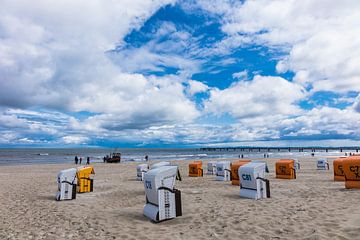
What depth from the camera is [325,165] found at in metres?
26.1

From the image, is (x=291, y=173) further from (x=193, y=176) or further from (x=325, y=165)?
(x=325, y=165)

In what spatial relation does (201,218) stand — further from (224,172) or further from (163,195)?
(224,172)

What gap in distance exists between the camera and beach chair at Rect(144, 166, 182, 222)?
8141 mm

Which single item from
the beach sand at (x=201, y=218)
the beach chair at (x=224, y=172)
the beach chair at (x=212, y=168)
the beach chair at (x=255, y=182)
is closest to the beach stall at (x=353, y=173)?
the beach sand at (x=201, y=218)

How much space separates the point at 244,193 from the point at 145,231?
508 centimetres

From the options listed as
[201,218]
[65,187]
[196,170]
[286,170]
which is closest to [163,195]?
[201,218]

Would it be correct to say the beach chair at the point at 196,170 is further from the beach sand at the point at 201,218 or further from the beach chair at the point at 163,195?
the beach chair at the point at 163,195

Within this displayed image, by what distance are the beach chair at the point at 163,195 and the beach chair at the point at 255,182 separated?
3.54m

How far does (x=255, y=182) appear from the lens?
10.9 m

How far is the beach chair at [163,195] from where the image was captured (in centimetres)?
814

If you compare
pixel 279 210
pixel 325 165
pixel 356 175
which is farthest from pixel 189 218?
pixel 325 165

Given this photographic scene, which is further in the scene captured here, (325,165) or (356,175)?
(325,165)

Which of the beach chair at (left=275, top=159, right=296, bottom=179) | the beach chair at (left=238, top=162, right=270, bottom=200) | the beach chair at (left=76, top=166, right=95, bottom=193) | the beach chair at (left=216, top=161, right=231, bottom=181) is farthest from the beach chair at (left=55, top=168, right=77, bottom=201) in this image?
the beach chair at (left=275, top=159, right=296, bottom=179)

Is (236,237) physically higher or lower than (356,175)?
lower
